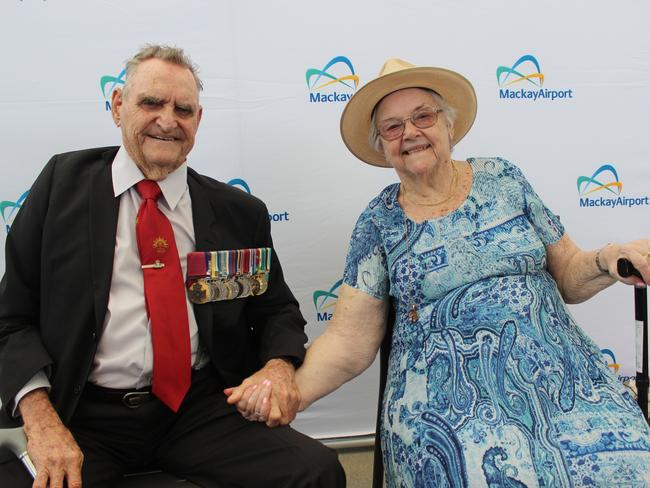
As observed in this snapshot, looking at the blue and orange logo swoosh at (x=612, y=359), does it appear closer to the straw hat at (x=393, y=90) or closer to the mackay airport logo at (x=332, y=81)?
the straw hat at (x=393, y=90)

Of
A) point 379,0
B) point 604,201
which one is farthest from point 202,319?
point 604,201

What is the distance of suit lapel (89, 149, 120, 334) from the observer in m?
1.59

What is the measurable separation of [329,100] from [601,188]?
1.44 metres

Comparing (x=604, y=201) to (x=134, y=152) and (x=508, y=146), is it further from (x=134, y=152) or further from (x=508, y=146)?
(x=134, y=152)

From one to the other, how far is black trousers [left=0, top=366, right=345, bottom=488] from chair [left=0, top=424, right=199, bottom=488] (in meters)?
0.04

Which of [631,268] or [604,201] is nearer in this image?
[631,268]

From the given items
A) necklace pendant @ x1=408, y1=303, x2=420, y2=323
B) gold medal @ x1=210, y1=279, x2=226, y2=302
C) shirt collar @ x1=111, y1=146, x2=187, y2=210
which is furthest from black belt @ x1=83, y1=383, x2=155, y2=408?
necklace pendant @ x1=408, y1=303, x2=420, y2=323

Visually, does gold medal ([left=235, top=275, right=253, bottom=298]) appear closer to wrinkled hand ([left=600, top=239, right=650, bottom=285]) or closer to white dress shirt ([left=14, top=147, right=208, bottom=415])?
white dress shirt ([left=14, top=147, right=208, bottom=415])

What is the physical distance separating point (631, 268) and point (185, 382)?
4.73 feet

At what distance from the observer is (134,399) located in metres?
1.63

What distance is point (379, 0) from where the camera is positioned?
2.46 metres

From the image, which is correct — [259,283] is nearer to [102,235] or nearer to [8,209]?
[102,235]

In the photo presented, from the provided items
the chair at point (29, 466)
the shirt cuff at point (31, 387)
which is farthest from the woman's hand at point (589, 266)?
the shirt cuff at point (31, 387)

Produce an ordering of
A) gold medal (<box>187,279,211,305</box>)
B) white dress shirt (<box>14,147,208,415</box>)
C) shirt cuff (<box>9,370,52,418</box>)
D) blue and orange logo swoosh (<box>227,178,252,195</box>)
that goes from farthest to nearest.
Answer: blue and orange logo swoosh (<box>227,178,252,195</box>) < gold medal (<box>187,279,211,305</box>) < white dress shirt (<box>14,147,208,415</box>) < shirt cuff (<box>9,370,52,418</box>)
